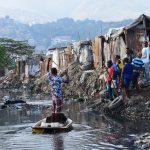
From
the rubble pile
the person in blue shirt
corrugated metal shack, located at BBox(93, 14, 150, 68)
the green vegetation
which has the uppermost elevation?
the green vegetation

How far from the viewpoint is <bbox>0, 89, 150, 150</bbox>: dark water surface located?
12.6m

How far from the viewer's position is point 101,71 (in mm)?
28016

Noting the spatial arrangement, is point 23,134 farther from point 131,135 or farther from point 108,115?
point 108,115

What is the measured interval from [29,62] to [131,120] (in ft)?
132

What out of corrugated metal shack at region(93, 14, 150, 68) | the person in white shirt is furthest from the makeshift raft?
corrugated metal shack at region(93, 14, 150, 68)

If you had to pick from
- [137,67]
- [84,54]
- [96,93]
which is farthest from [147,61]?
[84,54]

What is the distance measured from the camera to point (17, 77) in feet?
192

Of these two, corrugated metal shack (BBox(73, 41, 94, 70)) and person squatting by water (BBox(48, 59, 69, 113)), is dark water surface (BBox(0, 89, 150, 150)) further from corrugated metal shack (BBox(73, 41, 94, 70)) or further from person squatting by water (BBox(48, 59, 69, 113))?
corrugated metal shack (BBox(73, 41, 94, 70))

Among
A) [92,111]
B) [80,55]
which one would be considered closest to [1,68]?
[80,55]

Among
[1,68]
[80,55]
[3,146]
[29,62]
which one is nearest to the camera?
[3,146]

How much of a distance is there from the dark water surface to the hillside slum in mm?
915

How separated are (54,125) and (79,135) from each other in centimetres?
101

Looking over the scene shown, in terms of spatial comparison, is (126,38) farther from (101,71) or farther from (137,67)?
(137,67)

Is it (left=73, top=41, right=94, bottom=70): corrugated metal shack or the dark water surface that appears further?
(left=73, top=41, right=94, bottom=70): corrugated metal shack
